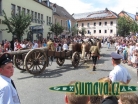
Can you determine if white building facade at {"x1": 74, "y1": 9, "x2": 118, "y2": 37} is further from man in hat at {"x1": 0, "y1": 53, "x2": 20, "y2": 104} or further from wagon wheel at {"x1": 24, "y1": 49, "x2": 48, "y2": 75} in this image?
man in hat at {"x1": 0, "y1": 53, "x2": 20, "y2": 104}

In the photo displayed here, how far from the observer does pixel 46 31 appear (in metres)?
40.6

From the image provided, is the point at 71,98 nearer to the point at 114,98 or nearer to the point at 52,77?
the point at 114,98

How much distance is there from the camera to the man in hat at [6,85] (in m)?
2.76

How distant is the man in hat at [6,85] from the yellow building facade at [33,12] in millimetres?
22418

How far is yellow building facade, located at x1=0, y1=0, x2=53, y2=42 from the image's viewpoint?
2562 centimetres

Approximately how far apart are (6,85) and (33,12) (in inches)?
1285

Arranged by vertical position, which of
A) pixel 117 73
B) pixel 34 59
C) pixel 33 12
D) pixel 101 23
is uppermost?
pixel 101 23

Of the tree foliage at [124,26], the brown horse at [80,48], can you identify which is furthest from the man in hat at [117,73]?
the tree foliage at [124,26]

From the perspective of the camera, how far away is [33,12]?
3456cm

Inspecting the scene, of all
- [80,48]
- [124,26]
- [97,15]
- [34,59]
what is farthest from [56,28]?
[97,15]

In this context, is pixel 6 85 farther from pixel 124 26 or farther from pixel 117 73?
pixel 124 26

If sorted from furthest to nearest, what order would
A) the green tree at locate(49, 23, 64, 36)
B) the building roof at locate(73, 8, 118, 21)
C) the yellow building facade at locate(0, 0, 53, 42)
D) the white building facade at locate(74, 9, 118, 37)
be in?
the building roof at locate(73, 8, 118, 21) → the white building facade at locate(74, 9, 118, 37) → the green tree at locate(49, 23, 64, 36) → the yellow building facade at locate(0, 0, 53, 42)

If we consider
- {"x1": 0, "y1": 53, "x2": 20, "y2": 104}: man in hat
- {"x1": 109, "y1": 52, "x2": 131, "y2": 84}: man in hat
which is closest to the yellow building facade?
{"x1": 109, "y1": 52, "x2": 131, "y2": 84}: man in hat

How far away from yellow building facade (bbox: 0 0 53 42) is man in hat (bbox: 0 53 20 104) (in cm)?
2242
